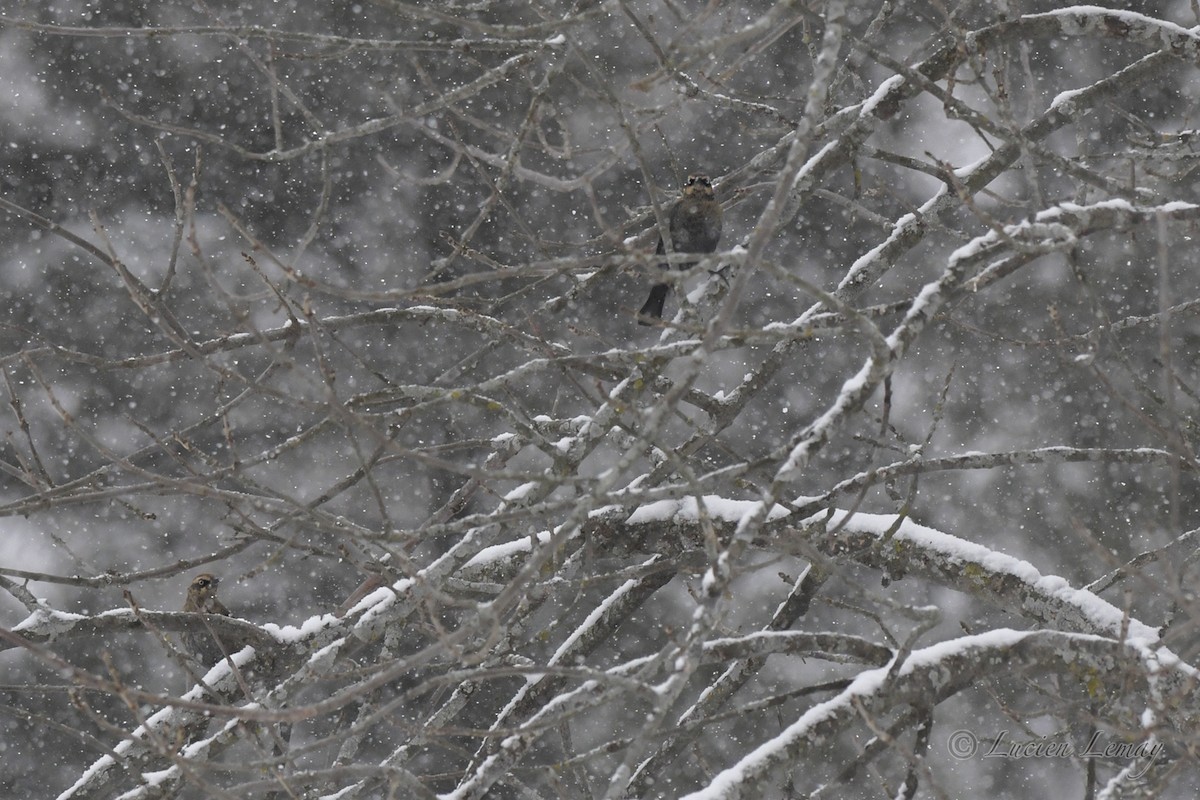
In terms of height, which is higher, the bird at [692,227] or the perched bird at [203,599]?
the bird at [692,227]

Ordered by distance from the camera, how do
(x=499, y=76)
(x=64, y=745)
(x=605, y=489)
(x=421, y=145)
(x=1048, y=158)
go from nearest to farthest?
1. (x=605, y=489)
2. (x=1048, y=158)
3. (x=499, y=76)
4. (x=64, y=745)
5. (x=421, y=145)

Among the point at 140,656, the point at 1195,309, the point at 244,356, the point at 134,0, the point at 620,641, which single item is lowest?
the point at 1195,309

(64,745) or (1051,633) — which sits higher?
(64,745)

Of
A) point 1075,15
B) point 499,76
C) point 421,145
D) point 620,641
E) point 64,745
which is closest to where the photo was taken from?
point 499,76

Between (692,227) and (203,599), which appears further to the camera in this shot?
(203,599)

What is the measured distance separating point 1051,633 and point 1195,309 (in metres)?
1.37

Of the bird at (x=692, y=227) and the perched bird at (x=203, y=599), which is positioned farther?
the perched bird at (x=203, y=599)

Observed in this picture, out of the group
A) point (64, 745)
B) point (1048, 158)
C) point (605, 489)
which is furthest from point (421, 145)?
point (605, 489)

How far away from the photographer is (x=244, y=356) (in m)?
9.94

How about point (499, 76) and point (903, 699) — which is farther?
point (499, 76)

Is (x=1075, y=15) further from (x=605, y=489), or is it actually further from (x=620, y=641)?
(x=620, y=641)

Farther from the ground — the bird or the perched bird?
the bird

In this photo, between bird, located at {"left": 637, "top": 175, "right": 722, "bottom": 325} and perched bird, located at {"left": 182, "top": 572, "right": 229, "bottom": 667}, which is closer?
bird, located at {"left": 637, "top": 175, "right": 722, "bottom": 325}

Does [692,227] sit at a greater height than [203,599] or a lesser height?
greater
